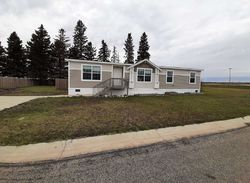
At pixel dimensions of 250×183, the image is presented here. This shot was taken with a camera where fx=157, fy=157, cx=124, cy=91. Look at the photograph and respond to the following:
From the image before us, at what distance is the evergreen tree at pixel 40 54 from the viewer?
31.7m

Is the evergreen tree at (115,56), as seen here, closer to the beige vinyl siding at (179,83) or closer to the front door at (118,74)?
the beige vinyl siding at (179,83)

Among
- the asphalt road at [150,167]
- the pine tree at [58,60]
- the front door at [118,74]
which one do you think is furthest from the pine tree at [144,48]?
the asphalt road at [150,167]

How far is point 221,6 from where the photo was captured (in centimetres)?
1254

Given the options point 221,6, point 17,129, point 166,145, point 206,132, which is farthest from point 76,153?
point 221,6

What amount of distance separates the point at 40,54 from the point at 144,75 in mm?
24974

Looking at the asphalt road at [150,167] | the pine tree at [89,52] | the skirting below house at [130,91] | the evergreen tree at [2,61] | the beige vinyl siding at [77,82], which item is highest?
the pine tree at [89,52]

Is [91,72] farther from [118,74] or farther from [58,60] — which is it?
[58,60]

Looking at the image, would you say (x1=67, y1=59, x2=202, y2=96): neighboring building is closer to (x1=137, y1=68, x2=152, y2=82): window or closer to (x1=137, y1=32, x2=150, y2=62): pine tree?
(x1=137, y1=68, x2=152, y2=82): window

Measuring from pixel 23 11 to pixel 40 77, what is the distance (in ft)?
69.6

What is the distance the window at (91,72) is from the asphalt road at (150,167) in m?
12.3

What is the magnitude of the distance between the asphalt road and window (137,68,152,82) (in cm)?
1360

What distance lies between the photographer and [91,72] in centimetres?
1544

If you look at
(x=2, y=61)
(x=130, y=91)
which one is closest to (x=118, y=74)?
(x=130, y=91)

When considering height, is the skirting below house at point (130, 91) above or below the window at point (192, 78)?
below
